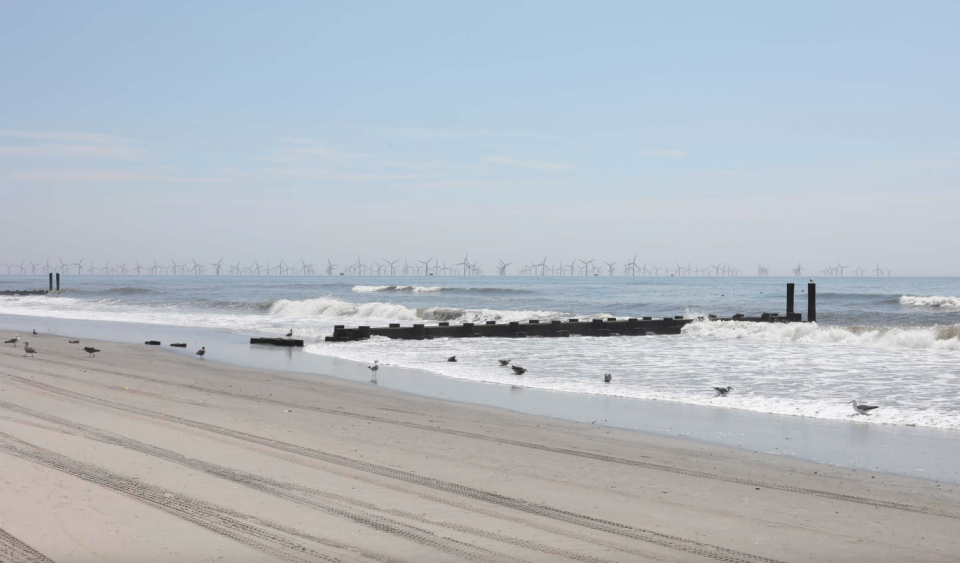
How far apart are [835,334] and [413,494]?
875 inches

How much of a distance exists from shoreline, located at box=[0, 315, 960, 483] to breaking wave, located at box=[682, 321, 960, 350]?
13414mm

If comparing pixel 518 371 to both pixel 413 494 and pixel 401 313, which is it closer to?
pixel 413 494

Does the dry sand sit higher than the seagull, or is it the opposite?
the dry sand

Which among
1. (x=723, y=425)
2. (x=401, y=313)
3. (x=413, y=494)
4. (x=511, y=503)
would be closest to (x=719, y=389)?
(x=723, y=425)

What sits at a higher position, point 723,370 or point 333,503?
point 333,503

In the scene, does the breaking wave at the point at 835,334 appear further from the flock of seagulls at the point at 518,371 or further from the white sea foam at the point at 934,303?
the white sea foam at the point at 934,303

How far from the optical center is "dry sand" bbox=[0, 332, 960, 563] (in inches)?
189

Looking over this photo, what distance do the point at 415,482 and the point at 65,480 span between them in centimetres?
265

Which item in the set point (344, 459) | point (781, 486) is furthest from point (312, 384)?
point (781, 486)

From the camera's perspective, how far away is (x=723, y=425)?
9.68 m

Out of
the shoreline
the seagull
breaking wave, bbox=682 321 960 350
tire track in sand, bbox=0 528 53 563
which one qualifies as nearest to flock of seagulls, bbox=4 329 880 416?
the seagull

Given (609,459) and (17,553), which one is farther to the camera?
(609,459)

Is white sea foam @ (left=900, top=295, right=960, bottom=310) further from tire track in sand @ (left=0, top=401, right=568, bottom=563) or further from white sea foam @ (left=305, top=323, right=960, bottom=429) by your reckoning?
tire track in sand @ (left=0, top=401, right=568, bottom=563)

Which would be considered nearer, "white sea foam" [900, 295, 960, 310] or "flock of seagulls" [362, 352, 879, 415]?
"flock of seagulls" [362, 352, 879, 415]
